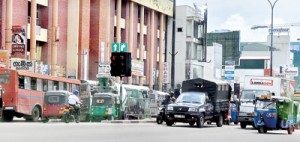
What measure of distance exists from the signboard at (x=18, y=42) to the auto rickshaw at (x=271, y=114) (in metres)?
20.8

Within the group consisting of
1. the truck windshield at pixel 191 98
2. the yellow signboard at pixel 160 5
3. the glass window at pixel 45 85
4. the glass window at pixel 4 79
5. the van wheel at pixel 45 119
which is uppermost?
the yellow signboard at pixel 160 5

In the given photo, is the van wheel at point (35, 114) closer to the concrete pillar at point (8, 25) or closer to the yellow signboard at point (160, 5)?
the concrete pillar at point (8, 25)

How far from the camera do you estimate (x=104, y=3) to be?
63.9 m

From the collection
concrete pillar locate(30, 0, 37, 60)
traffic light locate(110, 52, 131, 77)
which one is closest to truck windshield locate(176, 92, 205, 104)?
traffic light locate(110, 52, 131, 77)

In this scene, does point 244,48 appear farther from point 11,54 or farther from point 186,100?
point 186,100

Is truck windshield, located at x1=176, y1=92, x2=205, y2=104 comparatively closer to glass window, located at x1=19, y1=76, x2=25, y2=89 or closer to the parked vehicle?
the parked vehicle

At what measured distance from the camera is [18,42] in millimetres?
45594

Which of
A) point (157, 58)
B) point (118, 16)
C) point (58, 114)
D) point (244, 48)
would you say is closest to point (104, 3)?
point (118, 16)

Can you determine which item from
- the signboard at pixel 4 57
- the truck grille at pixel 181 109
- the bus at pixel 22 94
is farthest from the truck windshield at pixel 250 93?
the signboard at pixel 4 57

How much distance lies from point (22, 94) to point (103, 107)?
15.8 feet

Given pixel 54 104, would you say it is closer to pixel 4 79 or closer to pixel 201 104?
pixel 4 79

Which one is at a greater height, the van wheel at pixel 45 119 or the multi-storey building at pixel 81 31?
the multi-storey building at pixel 81 31

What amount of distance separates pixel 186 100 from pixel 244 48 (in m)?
116

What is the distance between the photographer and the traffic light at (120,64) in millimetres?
36156
